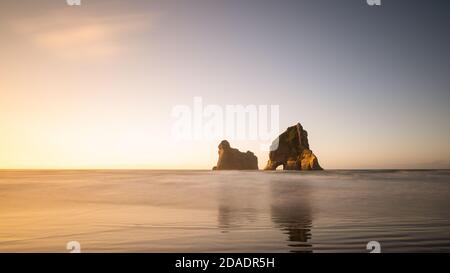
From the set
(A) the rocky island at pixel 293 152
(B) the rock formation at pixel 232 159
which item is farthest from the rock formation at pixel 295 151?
(B) the rock formation at pixel 232 159

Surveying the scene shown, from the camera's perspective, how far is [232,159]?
156 m

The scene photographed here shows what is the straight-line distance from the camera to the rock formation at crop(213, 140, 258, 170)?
500 ft

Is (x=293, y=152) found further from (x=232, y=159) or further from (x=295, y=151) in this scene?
(x=232, y=159)

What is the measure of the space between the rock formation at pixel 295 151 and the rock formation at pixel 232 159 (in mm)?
24044

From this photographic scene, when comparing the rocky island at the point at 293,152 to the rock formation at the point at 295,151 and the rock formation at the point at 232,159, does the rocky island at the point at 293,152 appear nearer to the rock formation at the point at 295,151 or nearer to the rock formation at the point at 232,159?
the rock formation at the point at 295,151

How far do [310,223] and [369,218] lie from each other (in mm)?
3362

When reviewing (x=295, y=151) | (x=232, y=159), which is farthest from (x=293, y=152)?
(x=232, y=159)

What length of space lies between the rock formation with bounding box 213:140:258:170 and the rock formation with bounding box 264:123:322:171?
78.9 ft

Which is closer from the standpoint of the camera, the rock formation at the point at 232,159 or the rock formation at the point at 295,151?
the rock formation at the point at 295,151

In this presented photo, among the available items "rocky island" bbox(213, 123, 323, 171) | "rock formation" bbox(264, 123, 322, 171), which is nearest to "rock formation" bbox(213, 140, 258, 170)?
"rocky island" bbox(213, 123, 323, 171)

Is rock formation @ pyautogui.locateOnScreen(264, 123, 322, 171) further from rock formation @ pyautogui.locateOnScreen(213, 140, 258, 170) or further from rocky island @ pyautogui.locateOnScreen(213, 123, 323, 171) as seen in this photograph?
rock formation @ pyautogui.locateOnScreen(213, 140, 258, 170)

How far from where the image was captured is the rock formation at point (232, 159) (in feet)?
500
